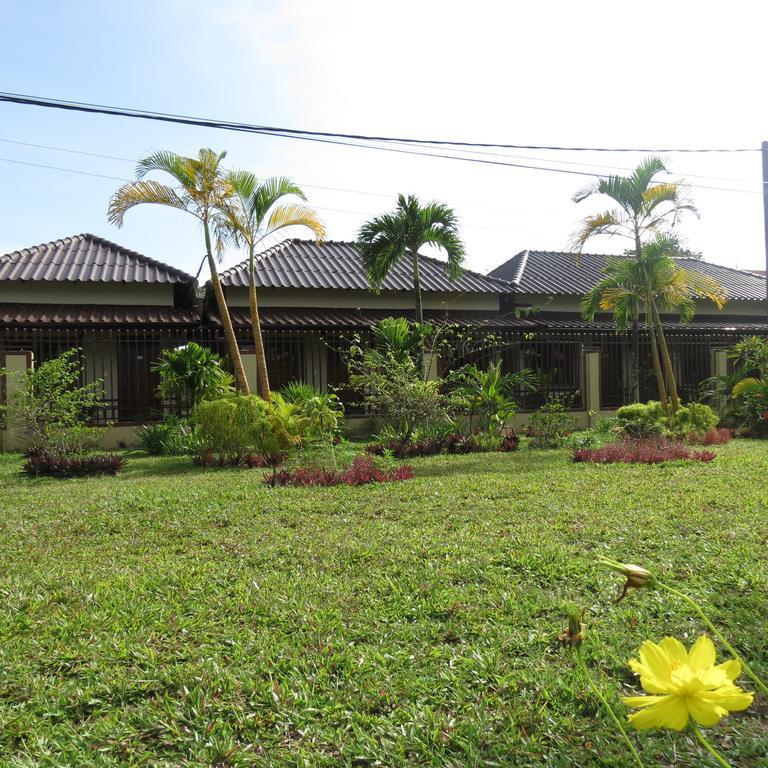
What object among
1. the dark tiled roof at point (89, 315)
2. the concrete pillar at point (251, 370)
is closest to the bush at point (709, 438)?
the concrete pillar at point (251, 370)

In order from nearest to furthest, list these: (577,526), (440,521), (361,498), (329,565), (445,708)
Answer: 1. (445,708)
2. (329,565)
3. (577,526)
4. (440,521)
5. (361,498)

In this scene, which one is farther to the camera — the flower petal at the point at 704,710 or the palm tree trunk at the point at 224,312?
the palm tree trunk at the point at 224,312

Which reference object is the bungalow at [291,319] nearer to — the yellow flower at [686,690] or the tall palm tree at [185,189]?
the tall palm tree at [185,189]

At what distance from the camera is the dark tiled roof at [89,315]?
15.4m

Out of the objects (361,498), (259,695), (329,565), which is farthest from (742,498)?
(259,695)

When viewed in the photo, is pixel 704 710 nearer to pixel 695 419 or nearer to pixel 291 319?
pixel 695 419

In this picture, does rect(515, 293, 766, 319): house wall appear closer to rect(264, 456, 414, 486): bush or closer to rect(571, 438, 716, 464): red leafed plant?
rect(571, 438, 716, 464): red leafed plant

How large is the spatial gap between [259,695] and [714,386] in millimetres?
17718

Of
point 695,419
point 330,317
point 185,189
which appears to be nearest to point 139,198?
point 185,189

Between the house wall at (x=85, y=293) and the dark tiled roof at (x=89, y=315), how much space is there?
0.77ft

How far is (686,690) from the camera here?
1.03 metres

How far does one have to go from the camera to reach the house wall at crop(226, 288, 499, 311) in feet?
61.0

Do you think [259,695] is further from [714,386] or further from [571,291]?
[571,291]

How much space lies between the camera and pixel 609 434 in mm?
13984
